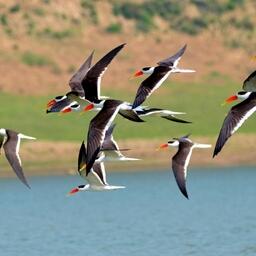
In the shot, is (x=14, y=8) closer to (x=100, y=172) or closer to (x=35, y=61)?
(x=35, y=61)

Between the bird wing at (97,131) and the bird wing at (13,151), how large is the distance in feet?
6.64

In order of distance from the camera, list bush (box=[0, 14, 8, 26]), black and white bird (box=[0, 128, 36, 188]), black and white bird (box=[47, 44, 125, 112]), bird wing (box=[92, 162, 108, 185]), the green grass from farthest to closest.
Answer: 1. bush (box=[0, 14, 8, 26])
2. the green grass
3. bird wing (box=[92, 162, 108, 185])
4. black and white bird (box=[0, 128, 36, 188])
5. black and white bird (box=[47, 44, 125, 112])

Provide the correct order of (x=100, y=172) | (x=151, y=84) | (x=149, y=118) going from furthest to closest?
(x=149, y=118) → (x=100, y=172) → (x=151, y=84)

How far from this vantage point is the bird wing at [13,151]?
19.9 meters

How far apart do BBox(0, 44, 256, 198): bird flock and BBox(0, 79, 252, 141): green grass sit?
25.6 m

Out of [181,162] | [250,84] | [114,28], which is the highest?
[250,84]

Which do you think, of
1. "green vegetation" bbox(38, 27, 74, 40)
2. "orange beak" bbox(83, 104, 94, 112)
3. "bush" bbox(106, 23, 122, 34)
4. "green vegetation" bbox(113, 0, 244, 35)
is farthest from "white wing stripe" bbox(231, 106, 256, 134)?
"green vegetation" bbox(113, 0, 244, 35)

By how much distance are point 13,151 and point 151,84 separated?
2.68 meters

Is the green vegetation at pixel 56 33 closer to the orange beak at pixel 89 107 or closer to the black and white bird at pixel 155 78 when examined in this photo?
the black and white bird at pixel 155 78

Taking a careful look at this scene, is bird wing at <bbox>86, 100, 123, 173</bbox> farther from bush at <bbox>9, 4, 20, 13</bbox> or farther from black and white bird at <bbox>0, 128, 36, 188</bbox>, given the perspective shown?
bush at <bbox>9, 4, 20, 13</bbox>

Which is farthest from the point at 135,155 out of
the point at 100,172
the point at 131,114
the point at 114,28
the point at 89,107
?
the point at 131,114

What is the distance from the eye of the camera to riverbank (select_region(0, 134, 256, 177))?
151 feet

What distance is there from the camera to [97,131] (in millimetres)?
17750

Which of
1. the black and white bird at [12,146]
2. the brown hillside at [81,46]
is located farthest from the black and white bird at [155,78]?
the brown hillside at [81,46]
